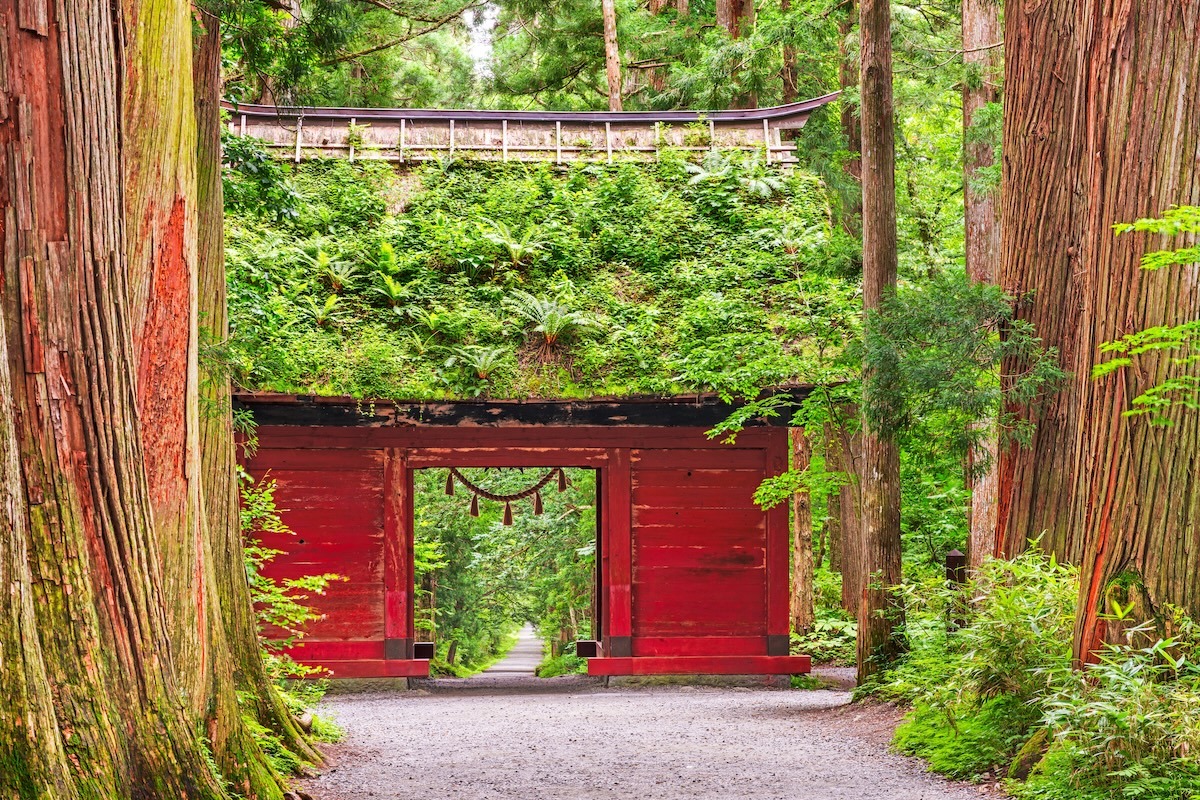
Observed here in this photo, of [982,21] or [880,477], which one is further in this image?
[982,21]

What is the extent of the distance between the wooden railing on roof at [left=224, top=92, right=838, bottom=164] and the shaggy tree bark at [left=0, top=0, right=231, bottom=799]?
1299 cm

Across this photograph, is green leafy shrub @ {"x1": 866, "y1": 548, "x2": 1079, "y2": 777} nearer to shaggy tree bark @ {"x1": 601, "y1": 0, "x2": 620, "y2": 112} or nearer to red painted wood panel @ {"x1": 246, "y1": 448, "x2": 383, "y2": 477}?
red painted wood panel @ {"x1": 246, "y1": 448, "x2": 383, "y2": 477}

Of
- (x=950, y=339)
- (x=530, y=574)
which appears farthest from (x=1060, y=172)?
(x=530, y=574)

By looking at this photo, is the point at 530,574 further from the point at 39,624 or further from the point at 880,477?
the point at 39,624

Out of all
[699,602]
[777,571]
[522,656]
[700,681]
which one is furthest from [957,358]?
[522,656]

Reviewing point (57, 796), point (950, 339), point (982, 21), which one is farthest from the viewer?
point (982, 21)

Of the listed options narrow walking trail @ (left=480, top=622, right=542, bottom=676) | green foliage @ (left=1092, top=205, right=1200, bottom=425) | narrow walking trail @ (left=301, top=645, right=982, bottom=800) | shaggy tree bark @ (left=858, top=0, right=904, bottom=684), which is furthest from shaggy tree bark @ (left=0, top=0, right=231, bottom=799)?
narrow walking trail @ (left=480, top=622, right=542, bottom=676)

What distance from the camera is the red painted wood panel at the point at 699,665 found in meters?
13.9

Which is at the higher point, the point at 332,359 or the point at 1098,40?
the point at 1098,40

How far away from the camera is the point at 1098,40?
20.5 ft

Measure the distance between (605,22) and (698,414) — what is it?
12.2 meters

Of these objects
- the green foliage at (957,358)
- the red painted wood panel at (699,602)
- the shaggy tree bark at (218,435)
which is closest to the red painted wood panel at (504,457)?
the red painted wood panel at (699,602)

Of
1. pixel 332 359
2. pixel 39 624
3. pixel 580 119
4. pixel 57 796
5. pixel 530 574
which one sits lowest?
pixel 530 574

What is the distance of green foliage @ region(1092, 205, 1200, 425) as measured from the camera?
5.53 metres
